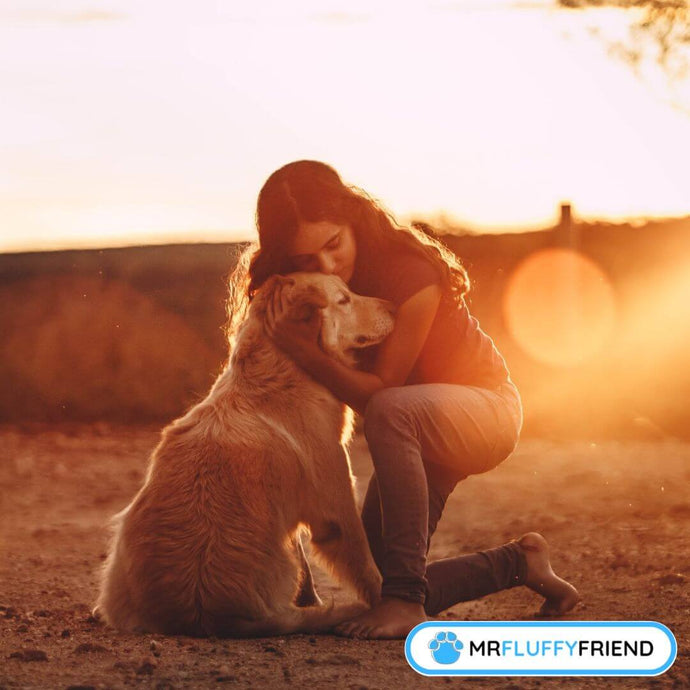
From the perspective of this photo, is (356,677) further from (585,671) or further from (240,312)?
(240,312)

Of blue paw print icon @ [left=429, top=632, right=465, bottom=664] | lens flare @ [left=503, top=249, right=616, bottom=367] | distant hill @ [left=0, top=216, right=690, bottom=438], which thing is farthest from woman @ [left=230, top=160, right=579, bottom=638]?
lens flare @ [left=503, top=249, right=616, bottom=367]

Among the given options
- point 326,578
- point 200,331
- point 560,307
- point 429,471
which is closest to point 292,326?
point 429,471

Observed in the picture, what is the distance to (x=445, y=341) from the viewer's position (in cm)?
379

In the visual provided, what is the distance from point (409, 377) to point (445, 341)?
189mm

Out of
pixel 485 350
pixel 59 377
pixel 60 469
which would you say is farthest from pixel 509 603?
pixel 59 377

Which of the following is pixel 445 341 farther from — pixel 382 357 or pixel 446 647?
pixel 446 647

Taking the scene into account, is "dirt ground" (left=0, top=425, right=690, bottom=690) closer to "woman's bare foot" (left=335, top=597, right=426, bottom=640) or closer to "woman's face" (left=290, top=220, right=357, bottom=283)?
"woman's bare foot" (left=335, top=597, right=426, bottom=640)

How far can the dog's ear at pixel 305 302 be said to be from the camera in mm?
3697

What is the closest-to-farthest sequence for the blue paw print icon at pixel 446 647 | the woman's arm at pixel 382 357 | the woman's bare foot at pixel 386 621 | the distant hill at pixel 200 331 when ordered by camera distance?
the blue paw print icon at pixel 446 647
the woman's bare foot at pixel 386 621
the woman's arm at pixel 382 357
the distant hill at pixel 200 331

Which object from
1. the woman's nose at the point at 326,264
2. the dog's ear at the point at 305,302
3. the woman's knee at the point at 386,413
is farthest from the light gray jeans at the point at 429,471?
the woman's nose at the point at 326,264

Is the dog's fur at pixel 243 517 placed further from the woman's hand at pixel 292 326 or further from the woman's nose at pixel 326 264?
the woman's nose at pixel 326 264

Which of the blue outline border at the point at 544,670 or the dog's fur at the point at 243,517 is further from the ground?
the dog's fur at the point at 243,517

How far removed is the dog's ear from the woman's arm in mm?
62

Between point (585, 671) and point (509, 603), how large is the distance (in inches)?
56.7
